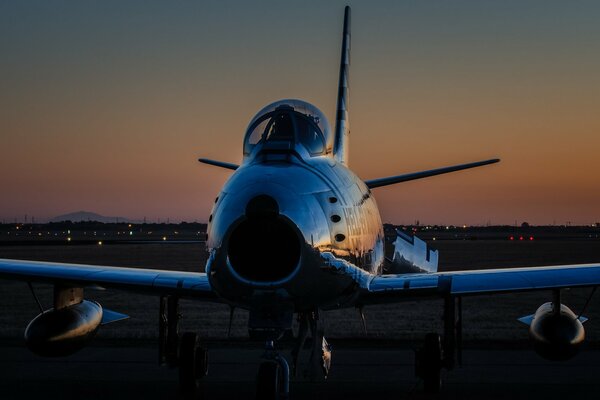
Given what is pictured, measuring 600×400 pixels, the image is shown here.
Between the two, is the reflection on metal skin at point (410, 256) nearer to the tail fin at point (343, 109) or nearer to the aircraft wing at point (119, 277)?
the tail fin at point (343, 109)

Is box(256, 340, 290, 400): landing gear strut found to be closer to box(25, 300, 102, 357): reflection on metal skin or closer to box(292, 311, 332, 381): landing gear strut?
box(292, 311, 332, 381): landing gear strut

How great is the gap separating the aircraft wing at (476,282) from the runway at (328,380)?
63.4 inches

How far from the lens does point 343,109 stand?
59.2 ft

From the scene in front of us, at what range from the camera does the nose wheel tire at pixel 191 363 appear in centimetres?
1201

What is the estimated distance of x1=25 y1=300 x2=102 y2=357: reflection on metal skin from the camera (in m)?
12.5

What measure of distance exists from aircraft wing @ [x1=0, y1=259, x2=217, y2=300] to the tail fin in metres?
5.66

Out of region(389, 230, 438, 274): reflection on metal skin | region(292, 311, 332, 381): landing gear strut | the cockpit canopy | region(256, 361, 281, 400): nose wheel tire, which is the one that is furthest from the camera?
region(389, 230, 438, 274): reflection on metal skin

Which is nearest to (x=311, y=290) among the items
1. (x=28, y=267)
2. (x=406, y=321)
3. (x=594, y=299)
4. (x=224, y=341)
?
(x=28, y=267)

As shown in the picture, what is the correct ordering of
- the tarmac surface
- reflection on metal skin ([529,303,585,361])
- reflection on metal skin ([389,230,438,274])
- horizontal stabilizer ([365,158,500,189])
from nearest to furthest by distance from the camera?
the tarmac surface
reflection on metal skin ([529,303,585,361])
reflection on metal skin ([389,230,438,274])
horizontal stabilizer ([365,158,500,189])

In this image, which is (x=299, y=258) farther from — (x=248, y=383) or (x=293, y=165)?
(x=248, y=383)

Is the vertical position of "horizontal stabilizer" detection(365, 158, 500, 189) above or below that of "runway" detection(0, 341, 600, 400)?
above

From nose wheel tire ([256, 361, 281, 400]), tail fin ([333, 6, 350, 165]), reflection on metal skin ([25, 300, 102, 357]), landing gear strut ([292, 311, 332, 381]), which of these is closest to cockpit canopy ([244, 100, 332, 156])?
landing gear strut ([292, 311, 332, 381])

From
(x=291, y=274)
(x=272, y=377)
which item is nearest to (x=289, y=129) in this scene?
(x=291, y=274)

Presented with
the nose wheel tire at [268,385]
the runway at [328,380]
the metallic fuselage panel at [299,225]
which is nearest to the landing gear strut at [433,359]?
the runway at [328,380]
